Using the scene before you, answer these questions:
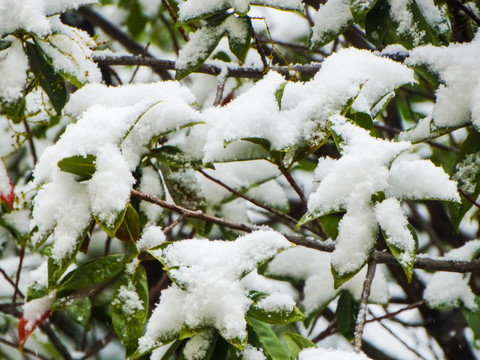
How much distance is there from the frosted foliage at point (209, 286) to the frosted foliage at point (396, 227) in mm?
138

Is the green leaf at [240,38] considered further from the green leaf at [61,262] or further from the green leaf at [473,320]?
the green leaf at [473,320]

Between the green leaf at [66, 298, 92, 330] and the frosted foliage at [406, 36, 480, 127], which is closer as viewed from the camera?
the frosted foliage at [406, 36, 480, 127]

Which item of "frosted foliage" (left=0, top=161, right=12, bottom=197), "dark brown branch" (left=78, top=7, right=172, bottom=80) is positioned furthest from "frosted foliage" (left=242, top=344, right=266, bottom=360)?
"dark brown branch" (left=78, top=7, right=172, bottom=80)

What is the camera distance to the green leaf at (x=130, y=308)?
0.83 meters

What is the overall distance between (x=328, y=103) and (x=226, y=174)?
1.38ft

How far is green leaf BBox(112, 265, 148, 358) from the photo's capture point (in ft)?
2.74

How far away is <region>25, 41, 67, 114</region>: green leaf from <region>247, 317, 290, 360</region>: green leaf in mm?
612

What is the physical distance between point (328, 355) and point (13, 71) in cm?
76

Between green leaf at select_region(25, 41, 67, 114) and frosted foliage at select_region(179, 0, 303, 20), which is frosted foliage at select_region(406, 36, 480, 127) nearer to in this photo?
frosted foliage at select_region(179, 0, 303, 20)

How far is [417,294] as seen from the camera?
1612mm

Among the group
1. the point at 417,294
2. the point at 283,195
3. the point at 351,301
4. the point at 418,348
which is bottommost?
the point at 418,348

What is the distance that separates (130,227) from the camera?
933mm

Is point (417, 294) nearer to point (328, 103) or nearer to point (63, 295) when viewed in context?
point (328, 103)

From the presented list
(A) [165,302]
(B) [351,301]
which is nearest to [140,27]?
(B) [351,301]
